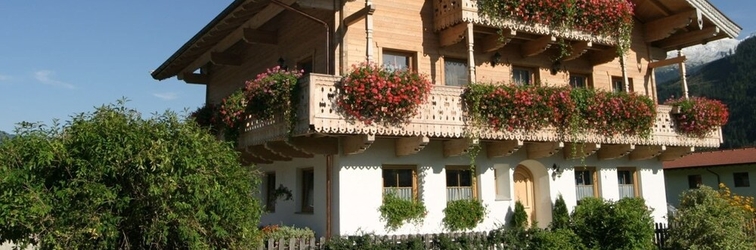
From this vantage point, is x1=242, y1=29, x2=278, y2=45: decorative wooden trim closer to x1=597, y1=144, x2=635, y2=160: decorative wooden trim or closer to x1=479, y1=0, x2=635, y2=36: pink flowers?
x1=479, y1=0, x2=635, y2=36: pink flowers

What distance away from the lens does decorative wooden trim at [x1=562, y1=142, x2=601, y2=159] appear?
57.5 ft

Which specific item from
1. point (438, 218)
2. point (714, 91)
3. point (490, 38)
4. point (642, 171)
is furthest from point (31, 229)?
point (714, 91)

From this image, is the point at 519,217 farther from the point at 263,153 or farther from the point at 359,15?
the point at 263,153

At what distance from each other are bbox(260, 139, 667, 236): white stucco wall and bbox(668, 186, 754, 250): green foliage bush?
279 centimetres

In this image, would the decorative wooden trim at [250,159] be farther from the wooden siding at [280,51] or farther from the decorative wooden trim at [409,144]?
the decorative wooden trim at [409,144]

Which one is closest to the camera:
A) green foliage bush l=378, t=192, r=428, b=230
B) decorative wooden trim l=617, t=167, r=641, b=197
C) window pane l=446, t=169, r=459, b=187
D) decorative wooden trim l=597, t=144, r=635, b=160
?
green foliage bush l=378, t=192, r=428, b=230

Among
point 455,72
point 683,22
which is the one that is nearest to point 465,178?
point 455,72

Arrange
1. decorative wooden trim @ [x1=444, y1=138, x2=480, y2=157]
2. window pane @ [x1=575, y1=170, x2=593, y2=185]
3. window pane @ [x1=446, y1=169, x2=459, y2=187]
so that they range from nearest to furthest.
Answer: decorative wooden trim @ [x1=444, y1=138, x2=480, y2=157] < window pane @ [x1=446, y1=169, x2=459, y2=187] < window pane @ [x1=575, y1=170, x2=593, y2=185]

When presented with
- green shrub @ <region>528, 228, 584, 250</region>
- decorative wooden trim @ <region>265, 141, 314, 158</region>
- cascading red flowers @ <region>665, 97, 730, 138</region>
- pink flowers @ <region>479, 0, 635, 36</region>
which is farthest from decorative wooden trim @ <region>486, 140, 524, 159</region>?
cascading red flowers @ <region>665, 97, 730, 138</region>

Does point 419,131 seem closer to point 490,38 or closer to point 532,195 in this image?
point 490,38

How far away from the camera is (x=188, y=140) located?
1050 centimetres

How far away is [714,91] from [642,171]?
114 meters

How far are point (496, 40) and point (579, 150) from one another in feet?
13.6

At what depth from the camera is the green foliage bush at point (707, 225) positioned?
15.8 m
